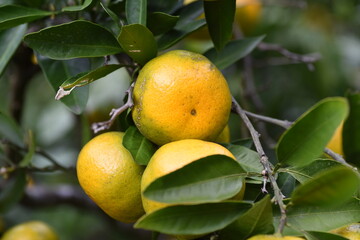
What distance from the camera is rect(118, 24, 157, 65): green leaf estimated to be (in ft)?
3.01

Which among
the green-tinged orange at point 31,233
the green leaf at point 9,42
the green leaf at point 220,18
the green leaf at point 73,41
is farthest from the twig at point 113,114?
the green-tinged orange at point 31,233

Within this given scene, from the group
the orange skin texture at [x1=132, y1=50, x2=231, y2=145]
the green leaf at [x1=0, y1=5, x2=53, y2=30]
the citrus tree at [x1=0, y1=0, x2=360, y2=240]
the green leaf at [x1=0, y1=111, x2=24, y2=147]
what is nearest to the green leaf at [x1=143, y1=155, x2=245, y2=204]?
the citrus tree at [x1=0, y1=0, x2=360, y2=240]

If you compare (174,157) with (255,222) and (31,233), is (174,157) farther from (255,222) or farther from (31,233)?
(31,233)

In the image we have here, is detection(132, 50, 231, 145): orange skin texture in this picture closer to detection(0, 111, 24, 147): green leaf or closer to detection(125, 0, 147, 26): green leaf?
detection(125, 0, 147, 26): green leaf

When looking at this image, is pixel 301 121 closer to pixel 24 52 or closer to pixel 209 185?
pixel 209 185

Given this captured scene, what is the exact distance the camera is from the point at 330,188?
723 millimetres

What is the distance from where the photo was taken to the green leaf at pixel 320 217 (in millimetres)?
839

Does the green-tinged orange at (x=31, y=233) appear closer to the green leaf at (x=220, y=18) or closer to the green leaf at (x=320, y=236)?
the green leaf at (x=220, y=18)

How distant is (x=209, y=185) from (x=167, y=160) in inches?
3.1

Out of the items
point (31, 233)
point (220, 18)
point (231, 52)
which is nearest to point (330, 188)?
point (220, 18)

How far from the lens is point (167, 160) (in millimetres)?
821

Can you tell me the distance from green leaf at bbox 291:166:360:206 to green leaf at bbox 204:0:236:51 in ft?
1.41

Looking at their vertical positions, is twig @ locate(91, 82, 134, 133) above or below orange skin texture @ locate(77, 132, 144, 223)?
above

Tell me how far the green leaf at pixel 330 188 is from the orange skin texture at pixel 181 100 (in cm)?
22
